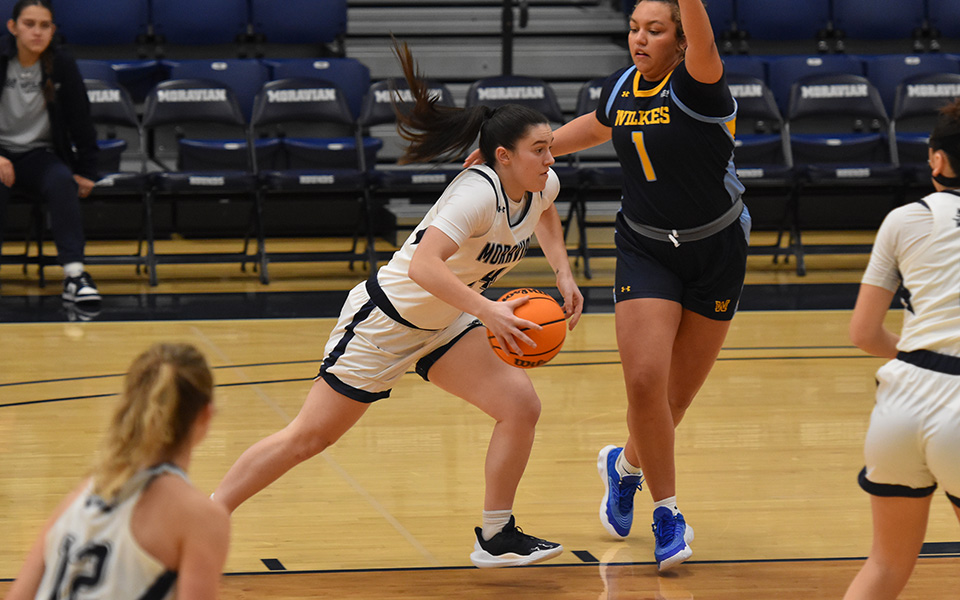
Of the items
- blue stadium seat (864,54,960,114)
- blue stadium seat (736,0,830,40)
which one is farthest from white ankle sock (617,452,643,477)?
blue stadium seat (736,0,830,40)

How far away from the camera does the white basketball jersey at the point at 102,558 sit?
6.02ft

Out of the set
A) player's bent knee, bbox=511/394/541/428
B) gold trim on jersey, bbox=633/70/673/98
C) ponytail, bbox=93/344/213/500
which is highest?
gold trim on jersey, bbox=633/70/673/98

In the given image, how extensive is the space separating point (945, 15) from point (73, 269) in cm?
828

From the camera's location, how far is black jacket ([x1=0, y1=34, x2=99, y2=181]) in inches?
298

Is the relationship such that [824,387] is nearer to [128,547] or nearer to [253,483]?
[253,483]

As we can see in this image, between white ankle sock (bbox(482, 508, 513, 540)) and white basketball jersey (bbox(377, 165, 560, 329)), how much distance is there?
572mm

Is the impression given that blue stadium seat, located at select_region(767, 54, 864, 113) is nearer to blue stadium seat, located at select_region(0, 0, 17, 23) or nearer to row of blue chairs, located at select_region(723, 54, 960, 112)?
row of blue chairs, located at select_region(723, 54, 960, 112)

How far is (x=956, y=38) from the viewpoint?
11414 millimetres

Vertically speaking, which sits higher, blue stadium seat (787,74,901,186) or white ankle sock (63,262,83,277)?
blue stadium seat (787,74,901,186)

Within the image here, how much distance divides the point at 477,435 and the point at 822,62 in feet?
21.2

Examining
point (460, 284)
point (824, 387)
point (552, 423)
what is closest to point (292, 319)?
point (552, 423)

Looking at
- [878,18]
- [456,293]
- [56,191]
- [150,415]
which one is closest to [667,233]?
[456,293]

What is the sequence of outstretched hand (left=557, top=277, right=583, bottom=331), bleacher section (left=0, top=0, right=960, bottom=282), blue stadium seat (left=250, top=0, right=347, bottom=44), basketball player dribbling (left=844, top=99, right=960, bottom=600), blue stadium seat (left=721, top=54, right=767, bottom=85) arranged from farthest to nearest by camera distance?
blue stadium seat (left=250, top=0, right=347, bottom=44) < blue stadium seat (left=721, top=54, right=767, bottom=85) < bleacher section (left=0, top=0, right=960, bottom=282) < outstretched hand (left=557, top=277, right=583, bottom=331) < basketball player dribbling (left=844, top=99, right=960, bottom=600)

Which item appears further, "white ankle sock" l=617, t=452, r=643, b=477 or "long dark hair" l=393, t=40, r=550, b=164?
"white ankle sock" l=617, t=452, r=643, b=477
